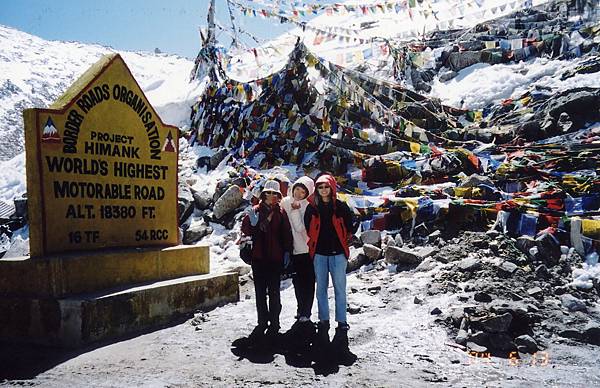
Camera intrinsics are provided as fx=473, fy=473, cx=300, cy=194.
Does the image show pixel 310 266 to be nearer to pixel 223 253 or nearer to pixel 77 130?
pixel 77 130

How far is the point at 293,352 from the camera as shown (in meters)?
4.70

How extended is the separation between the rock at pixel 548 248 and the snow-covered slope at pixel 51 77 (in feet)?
48.7

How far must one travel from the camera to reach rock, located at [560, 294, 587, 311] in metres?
5.20

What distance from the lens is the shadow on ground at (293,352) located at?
14.2 feet

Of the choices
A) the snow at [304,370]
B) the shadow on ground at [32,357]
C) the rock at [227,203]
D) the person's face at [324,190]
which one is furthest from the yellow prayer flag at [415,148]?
the shadow on ground at [32,357]

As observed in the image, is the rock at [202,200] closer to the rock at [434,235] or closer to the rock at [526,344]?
the rock at [434,235]

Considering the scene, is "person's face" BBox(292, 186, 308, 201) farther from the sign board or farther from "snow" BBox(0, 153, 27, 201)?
"snow" BBox(0, 153, 27, 201)

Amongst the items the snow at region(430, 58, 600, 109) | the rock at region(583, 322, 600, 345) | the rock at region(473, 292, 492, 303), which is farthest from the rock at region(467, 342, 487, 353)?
the snow at region(430, 58, 600, 109)

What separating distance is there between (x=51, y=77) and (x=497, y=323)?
5368cm

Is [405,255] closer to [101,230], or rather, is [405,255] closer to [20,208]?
[101,230]

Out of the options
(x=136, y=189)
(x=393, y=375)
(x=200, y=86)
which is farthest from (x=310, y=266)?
(x=200, y=86)

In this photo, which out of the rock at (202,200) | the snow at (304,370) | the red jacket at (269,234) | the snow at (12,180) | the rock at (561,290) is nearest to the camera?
the snow at (304,370)

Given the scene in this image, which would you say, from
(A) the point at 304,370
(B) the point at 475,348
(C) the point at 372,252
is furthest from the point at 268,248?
(C) the point at 372,252
